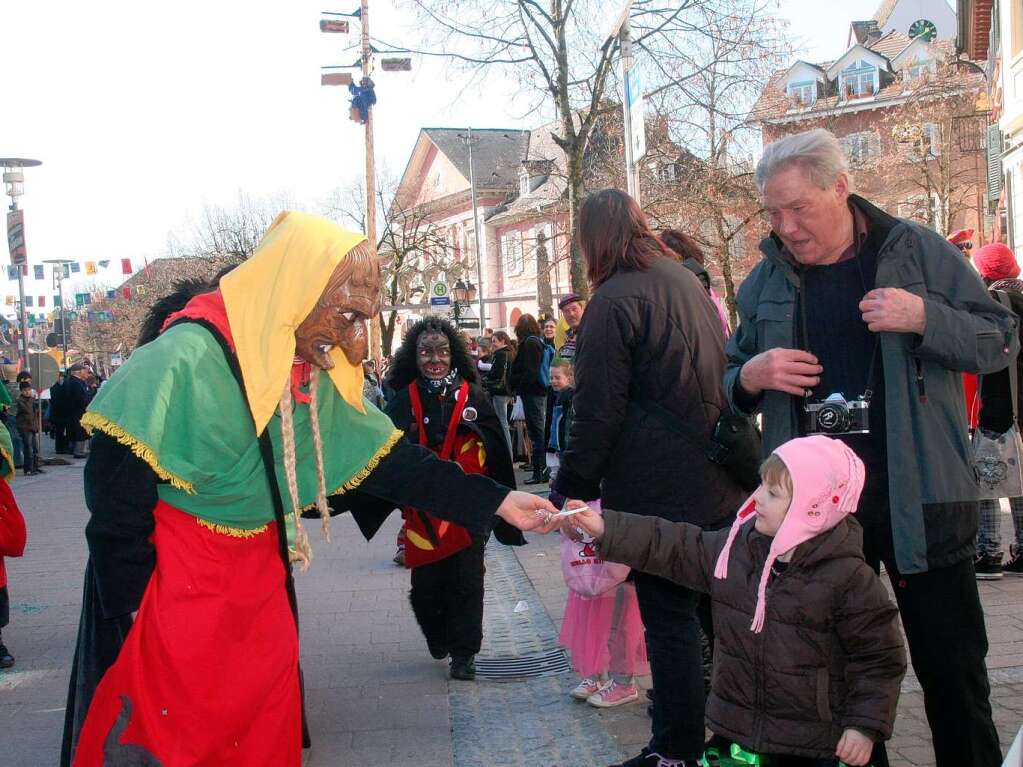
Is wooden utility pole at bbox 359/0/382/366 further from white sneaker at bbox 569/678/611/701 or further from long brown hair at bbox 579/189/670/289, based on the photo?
long brown hair at bbox 579/189/670/289

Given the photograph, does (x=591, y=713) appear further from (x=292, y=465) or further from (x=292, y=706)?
(x=292, y=465)

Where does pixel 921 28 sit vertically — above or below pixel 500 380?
above

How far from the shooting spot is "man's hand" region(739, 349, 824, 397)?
10.5ft

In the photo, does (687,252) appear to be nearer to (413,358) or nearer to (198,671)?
(413,358)

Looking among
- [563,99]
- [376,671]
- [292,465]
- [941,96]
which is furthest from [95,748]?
[941,96]

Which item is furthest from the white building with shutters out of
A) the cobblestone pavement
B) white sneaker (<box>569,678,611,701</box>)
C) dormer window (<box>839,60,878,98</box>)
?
white sneaker (<box>569,678,611,701</box>)

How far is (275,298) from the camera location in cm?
328

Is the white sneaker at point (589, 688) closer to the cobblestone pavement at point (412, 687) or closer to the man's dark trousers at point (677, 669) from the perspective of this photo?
the cobblestone pavement at point (412, 687)

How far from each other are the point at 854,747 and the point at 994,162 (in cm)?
2482

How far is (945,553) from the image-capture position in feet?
10.1

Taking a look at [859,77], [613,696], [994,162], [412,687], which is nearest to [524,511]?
[613,696]

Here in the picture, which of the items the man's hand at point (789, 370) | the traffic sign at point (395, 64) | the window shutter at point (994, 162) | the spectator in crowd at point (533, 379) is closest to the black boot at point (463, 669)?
the man's hand at point (789, 370)

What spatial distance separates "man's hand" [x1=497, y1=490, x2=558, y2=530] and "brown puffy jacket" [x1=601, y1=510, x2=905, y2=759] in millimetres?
735

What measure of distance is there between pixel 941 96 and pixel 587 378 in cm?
3177
